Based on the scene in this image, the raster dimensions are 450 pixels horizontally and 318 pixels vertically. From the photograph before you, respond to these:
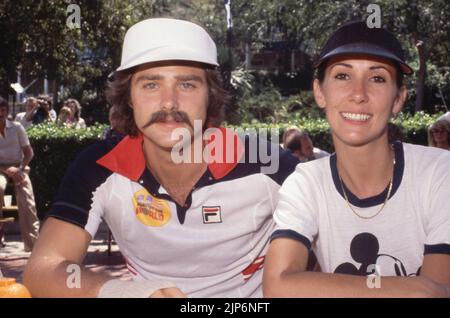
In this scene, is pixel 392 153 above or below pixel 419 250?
above

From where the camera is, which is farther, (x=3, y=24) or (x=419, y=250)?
(x=3, y=24)

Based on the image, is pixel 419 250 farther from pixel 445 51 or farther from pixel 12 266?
pixel 445 51

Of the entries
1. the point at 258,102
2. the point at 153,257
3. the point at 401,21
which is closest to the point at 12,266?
the point at 153,257

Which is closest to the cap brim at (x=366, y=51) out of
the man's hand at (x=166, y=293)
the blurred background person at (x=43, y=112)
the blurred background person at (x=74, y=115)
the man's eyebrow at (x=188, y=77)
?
the man's eyebrow at (x=188, y=77)

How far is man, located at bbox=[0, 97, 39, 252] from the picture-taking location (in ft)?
28.3

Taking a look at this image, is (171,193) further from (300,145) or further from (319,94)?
(300,145)

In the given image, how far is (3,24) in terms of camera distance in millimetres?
9953

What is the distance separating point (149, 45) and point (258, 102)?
22327 millimetres

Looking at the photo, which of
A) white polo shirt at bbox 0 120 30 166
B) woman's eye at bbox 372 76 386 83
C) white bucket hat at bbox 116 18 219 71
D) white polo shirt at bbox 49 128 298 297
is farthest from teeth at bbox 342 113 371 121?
white polo shirt at bbox 0 120 30 166

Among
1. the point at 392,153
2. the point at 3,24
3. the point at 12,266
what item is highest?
the point at 3,24

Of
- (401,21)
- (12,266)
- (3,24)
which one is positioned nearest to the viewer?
(12,266)

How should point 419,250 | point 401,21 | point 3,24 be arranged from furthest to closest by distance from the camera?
point 401,21 → point 3,24 → point 419,250

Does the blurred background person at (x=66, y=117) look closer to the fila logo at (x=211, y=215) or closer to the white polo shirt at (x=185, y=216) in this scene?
the white polo shirt at (x=185, y=216)
